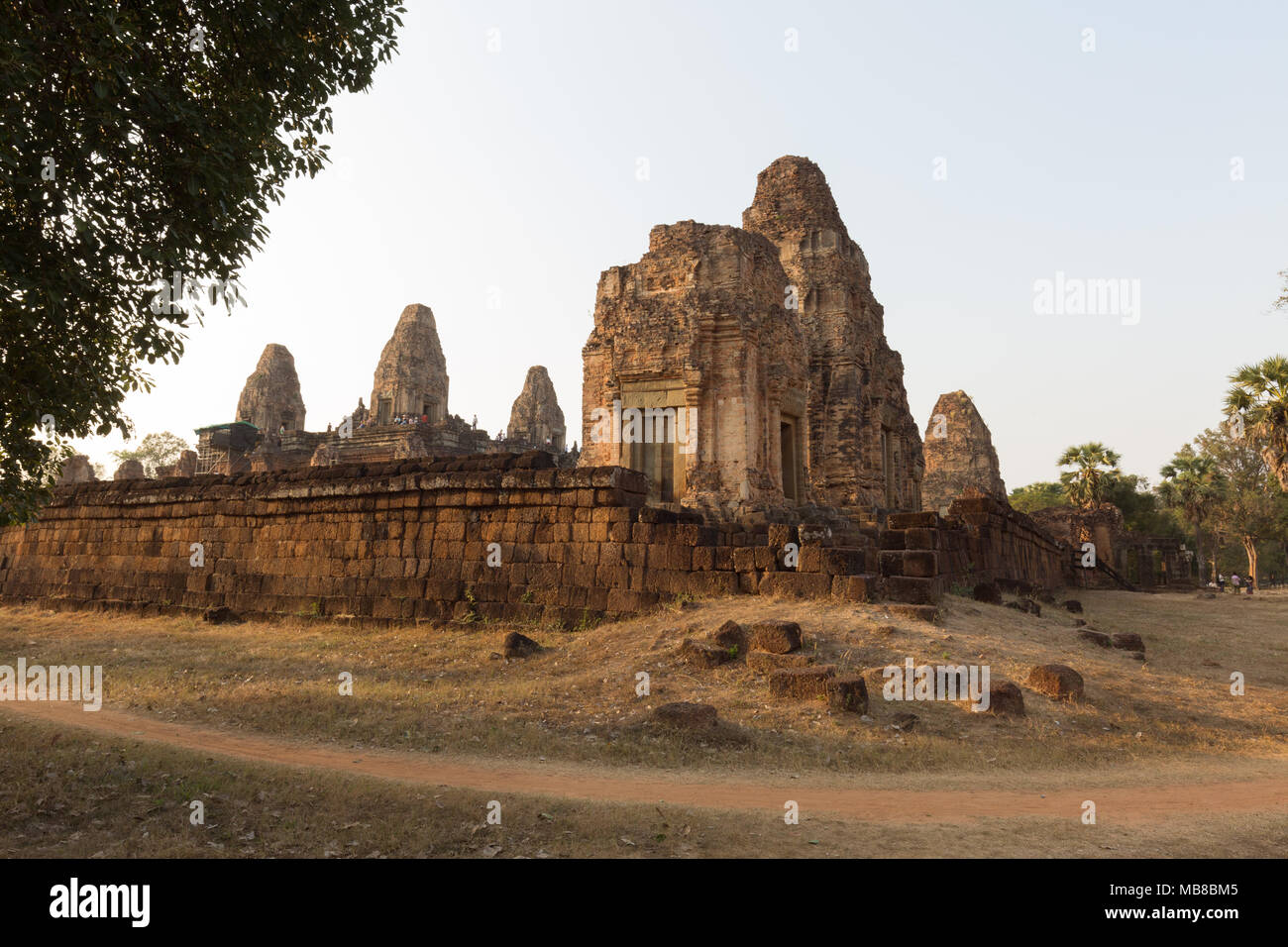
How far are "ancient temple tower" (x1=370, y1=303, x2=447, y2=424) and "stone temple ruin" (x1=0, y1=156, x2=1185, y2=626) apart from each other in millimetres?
23958

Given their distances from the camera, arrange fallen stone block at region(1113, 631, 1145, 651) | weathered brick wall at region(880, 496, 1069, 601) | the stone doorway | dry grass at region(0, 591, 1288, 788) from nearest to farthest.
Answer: dry grass at region(0, 591, 1288, 788)
weathered brick wall at region(880, 496, 1069, 601)
fallen stone block at region(1113, 631, 1145, 651)
the stone doorway

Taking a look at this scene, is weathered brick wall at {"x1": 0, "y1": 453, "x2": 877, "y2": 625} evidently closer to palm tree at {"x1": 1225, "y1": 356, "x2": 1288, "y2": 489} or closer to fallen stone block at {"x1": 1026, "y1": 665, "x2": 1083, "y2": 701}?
fallen stone block at {"x1": 1026, "y1": 665, "x2": 1083, "y2": 701}

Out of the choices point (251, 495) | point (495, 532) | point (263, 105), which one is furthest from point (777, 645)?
point (251, 495)

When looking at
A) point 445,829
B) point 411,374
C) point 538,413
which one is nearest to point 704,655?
point 445,829

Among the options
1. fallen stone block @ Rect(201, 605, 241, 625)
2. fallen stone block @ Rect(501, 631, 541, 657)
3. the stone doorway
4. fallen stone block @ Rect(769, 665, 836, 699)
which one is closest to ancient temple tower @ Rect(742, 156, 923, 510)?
the stone doorway

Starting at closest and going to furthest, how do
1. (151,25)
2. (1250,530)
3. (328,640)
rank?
(151,25)
(328,640)
(1250,530)

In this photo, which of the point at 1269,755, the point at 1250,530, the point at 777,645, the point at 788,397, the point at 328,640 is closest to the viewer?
the point at 1269,755

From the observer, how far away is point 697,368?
14562 mm

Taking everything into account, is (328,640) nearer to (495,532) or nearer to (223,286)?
(495,532)

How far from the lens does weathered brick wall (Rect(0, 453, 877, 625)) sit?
10.7m

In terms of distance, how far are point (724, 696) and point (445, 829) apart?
3.58 meters

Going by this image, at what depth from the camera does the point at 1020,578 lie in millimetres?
17594

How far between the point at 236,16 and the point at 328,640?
8.64 meters

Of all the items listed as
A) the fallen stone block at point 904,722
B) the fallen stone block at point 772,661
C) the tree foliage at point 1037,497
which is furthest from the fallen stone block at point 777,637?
the tree foliage at point 1037,497
